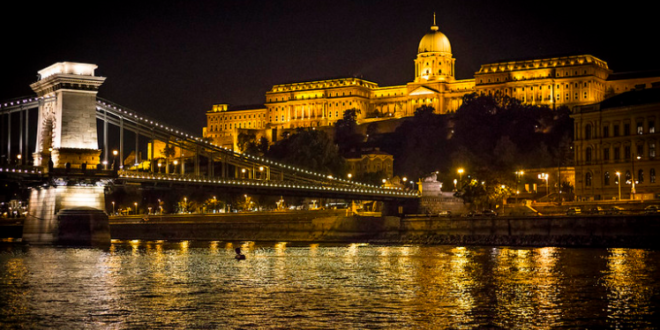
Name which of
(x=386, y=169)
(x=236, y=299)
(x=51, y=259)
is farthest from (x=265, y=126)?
(x=236, y=299)

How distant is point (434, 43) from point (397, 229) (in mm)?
118797

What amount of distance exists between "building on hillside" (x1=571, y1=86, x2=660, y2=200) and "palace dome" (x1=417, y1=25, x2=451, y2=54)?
106577 mm

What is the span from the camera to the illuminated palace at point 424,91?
145 m

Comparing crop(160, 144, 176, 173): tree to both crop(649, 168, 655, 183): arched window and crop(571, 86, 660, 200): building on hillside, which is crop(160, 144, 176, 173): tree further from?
crop(649, 168, 655, 183): arched window

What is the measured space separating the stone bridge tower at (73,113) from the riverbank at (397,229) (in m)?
15.7

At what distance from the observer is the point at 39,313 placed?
89.2 feet

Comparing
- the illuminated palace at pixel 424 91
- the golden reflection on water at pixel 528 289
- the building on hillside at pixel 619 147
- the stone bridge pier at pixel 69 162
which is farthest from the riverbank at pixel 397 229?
the illuminated palace at pixel 424 91

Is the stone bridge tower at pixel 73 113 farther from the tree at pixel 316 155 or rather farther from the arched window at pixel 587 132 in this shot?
the tree at pixel 316 155

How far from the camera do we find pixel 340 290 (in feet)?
106

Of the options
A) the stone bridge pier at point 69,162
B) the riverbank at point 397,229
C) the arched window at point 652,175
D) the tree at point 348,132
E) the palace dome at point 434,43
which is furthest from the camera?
the palace dome at point 434,43

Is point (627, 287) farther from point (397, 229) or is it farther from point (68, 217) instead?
point (68, 217)

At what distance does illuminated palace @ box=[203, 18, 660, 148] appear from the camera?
14462cm

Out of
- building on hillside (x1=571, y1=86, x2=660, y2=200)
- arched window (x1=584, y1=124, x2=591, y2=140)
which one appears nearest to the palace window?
building on hillside (x1=571, y1=86, x2=660, y2=200)

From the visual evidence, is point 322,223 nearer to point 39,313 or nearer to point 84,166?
point 84,166
